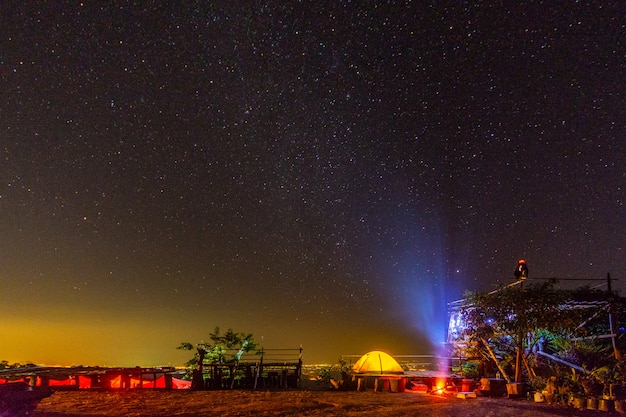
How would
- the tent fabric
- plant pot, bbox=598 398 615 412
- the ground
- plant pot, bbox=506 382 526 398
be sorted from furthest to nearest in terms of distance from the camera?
the tent fabric < plant pot, bbox=506 382 526 398 < plant pot, bbox=598 398 615 412 < the ground

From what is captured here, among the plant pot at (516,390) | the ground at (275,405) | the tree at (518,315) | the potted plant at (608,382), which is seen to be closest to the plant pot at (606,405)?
the potted plant at (608,382)

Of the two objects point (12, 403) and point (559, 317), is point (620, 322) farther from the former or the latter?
point (12, 403)

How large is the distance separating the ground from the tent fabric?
3.55 metres

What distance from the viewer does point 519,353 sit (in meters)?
19.0

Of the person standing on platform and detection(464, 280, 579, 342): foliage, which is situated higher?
the person standing on platform

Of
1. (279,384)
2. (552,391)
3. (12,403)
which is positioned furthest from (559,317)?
(12,403)

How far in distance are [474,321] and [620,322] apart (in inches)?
291

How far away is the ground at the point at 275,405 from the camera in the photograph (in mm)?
12984

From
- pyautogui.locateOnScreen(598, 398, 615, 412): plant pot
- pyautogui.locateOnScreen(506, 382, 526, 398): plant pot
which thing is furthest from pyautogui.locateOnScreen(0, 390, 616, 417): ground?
pyautogui.locateOnScreen(506, 382, 526, 398): plant pot

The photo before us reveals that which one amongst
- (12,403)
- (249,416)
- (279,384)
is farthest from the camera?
(279,384)

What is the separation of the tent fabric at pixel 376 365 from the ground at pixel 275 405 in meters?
3.55

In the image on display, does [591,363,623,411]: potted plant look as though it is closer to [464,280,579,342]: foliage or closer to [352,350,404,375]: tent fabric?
[464,280,579,342]: foliage

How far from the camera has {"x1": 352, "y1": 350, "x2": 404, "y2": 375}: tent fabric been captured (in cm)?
2199

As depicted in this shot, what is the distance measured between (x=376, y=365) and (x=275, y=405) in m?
8.40
